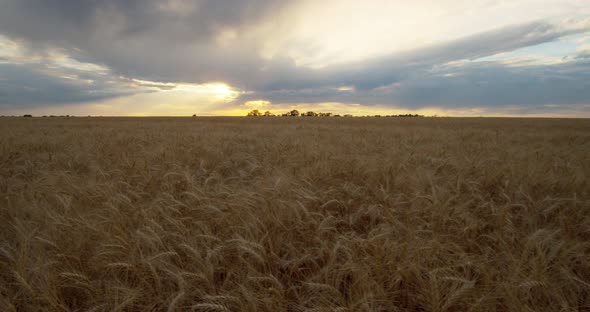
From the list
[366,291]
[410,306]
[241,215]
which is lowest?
[410,306]

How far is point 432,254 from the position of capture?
5.51ft

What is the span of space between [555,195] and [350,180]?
7.86 feet

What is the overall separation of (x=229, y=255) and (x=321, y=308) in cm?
79

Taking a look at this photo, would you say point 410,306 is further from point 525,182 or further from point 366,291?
point 525,182

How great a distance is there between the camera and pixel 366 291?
1.36 m

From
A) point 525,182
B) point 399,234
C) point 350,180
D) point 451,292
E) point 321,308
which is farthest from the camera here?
point 350,180

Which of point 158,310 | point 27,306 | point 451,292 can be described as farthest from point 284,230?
point 27,306

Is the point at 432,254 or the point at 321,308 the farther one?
the point at 432,254

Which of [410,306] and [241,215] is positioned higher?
[241,215]

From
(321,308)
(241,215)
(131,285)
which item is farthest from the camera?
(241,215)

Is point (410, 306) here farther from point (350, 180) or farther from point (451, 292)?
point (350, 180)

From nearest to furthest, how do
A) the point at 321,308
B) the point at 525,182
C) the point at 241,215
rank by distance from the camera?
1. the point at 321,308
2. the point at 241,215
3. the point at 525,182

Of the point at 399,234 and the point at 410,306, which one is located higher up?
the point at 399,234

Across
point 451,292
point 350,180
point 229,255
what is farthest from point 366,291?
point 350,180
